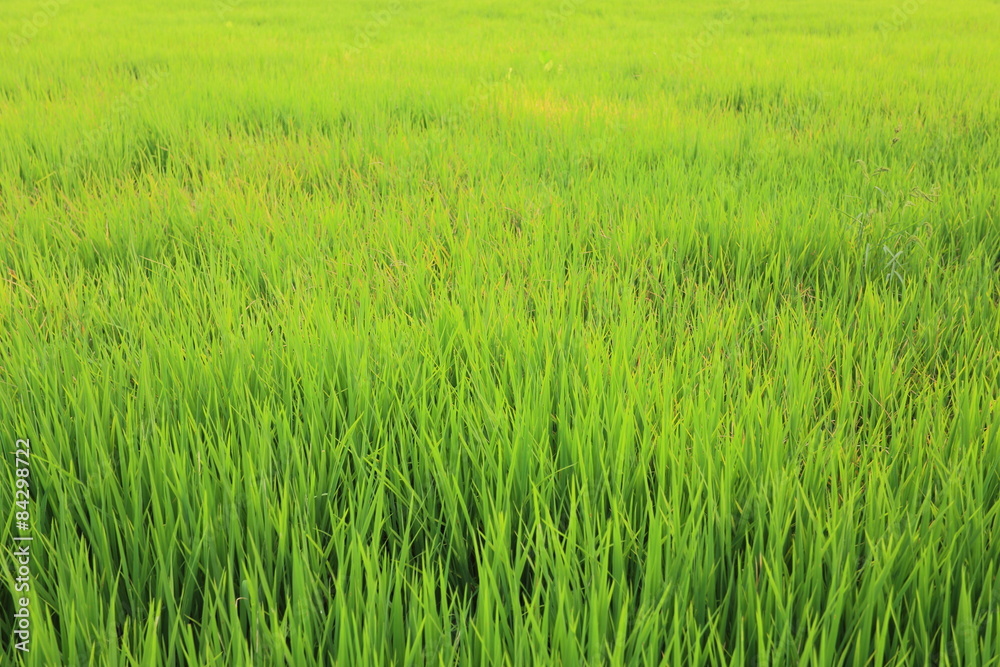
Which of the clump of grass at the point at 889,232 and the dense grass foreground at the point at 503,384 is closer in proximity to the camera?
the dense grass foreground at the point at 503,384

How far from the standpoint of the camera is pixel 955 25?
278 inches

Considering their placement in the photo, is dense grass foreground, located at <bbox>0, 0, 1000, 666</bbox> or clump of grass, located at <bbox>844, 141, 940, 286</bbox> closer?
dense grass foreground, located at <bbox>0, 0, 1000, 666</bbox>

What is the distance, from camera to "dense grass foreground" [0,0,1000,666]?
0.70m

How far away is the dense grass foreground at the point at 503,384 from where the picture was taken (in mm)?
703

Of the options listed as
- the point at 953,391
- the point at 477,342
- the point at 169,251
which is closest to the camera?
the point at 953,391

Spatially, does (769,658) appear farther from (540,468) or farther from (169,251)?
(169,251)

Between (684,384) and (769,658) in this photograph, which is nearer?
(769,658)

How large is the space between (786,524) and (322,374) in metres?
0.74

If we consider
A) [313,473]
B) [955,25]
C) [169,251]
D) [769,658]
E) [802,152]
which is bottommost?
[769,658]

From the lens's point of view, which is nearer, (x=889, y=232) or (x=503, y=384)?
(x=503, y=384)

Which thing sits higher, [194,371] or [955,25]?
[955,25]

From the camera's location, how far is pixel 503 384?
106cm

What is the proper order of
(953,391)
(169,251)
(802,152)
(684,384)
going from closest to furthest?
(684,384), (953,391), (169,251), (802,152)

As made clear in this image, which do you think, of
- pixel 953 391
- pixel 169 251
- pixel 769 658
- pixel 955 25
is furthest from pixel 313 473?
pixel 955 25
